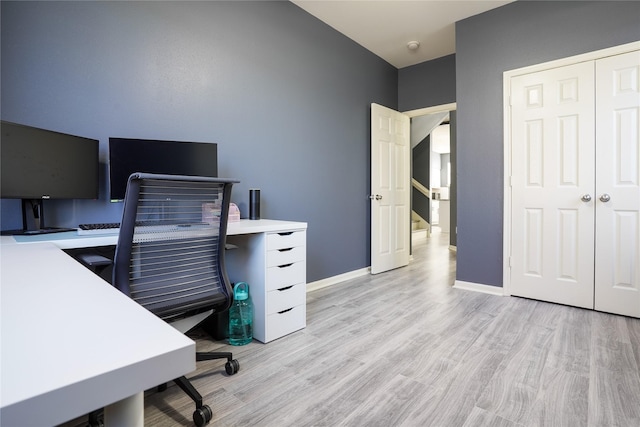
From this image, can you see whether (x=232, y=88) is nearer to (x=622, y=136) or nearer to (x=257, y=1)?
(x=257, y=1)

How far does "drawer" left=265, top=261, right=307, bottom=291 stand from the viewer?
2.04 meters

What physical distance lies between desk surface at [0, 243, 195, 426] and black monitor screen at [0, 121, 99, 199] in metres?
1.27

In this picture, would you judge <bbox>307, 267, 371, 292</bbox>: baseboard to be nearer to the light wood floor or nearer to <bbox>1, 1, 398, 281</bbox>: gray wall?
<bbox>1, 1, 398, 281</bbox>: gray wall

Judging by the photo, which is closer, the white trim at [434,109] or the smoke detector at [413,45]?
the smoke detector at [413,45]

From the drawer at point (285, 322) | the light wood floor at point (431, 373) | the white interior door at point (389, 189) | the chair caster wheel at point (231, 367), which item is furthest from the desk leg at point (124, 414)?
the white interior door at point (389, 189)

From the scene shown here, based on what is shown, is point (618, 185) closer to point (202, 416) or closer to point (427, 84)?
point (427, 84)

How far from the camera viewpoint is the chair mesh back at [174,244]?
4.09ft

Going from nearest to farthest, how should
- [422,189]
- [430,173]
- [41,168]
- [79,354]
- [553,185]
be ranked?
1. [79,354]
2. [41,168]
3. [553,185]
4. [422,189]
5. [430,173]

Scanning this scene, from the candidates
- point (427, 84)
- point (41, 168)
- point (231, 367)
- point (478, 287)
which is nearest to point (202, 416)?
point (231, 367)

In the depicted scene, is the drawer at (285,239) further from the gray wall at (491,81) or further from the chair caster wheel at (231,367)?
the gray wall at (491,81)

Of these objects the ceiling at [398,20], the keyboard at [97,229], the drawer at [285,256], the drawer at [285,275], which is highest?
the ceiling at [398,20]

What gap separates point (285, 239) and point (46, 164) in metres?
1.30

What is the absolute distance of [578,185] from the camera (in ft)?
8.68

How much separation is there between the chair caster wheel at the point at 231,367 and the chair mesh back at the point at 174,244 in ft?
1.13
